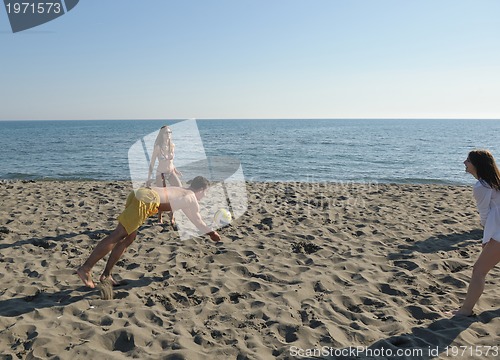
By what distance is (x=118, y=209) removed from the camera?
31.0ft

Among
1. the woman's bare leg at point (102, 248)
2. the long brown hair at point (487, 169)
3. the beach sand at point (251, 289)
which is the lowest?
the beach sand at point (251, 289)

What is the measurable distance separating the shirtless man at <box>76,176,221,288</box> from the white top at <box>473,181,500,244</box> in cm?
334

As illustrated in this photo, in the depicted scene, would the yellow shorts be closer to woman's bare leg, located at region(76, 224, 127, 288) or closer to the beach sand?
woman's bare leg, located at region(76, 224, 127, 288)

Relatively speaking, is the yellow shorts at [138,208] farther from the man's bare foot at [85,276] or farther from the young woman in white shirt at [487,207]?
the young woman in white shirt at [487,207]

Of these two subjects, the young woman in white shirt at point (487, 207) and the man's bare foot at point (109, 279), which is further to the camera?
the man's bare foot at point (109, 279)

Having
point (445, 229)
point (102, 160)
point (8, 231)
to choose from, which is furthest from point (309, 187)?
point (102, 160)

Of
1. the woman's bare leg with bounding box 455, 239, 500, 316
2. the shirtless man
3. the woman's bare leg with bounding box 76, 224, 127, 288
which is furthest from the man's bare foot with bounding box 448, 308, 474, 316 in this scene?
the woman's bare leg with bounding box 76, 224, 127, 288

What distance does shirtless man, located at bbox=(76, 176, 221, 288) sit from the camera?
4.64m

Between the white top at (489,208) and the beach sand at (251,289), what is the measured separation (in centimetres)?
104

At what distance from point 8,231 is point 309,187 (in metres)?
9.45

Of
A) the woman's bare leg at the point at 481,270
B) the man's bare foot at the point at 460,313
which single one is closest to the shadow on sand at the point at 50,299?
the man's bare foot at the point at 460,313

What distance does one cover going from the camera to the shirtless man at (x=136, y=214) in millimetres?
4637

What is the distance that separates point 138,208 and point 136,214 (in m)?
0.08

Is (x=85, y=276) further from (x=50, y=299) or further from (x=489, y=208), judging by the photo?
(x=489, y=208)
